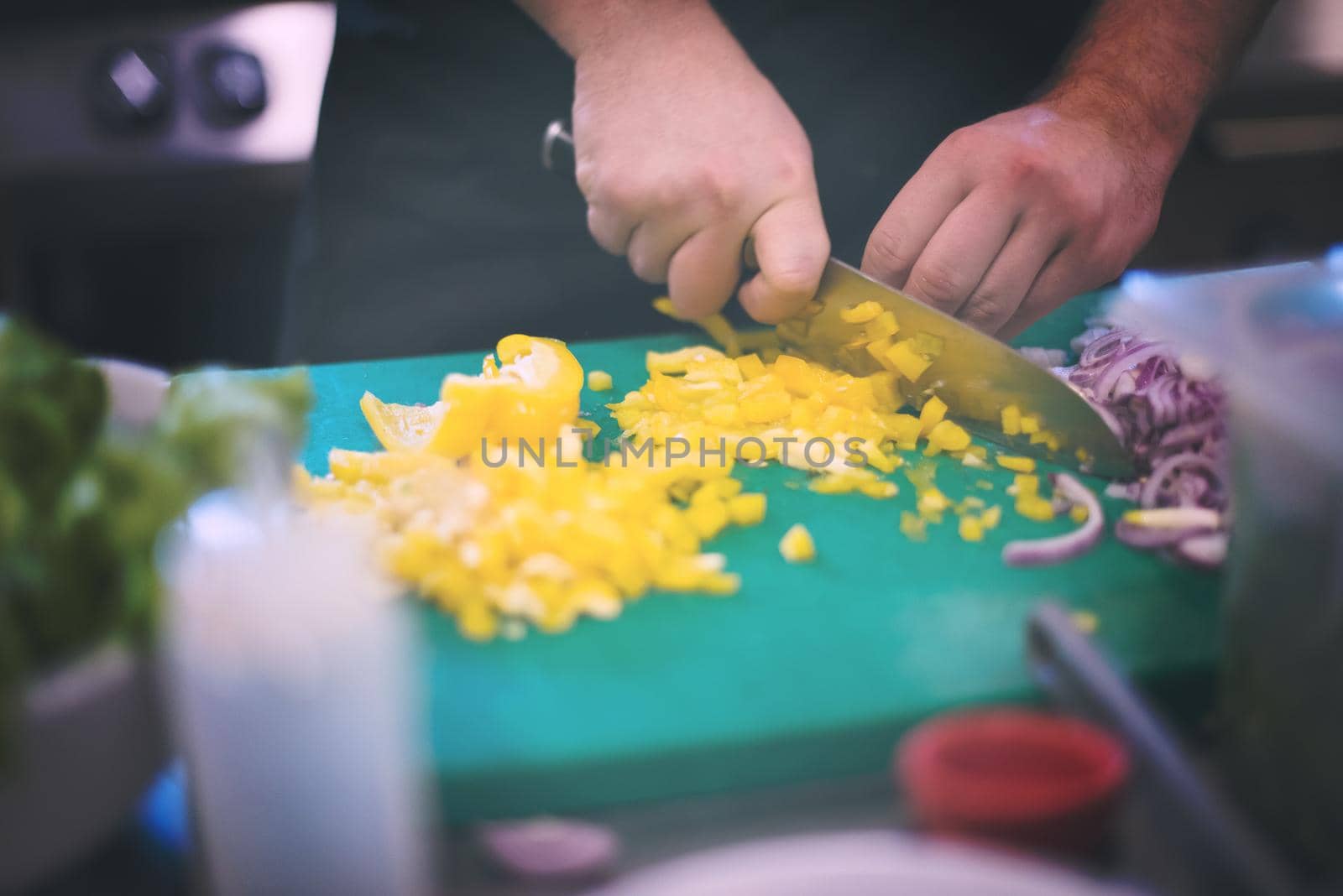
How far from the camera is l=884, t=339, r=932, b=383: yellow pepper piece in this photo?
4.49 feet

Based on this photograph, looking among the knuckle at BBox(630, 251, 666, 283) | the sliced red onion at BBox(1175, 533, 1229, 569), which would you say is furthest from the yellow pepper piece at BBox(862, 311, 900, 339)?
the sliced red onion at BBox(1175, 533, 1229, 569)

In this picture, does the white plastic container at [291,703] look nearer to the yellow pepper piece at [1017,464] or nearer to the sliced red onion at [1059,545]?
the sliced red onion at [1059,545]

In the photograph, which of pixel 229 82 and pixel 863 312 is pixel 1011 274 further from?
pixel 229 82

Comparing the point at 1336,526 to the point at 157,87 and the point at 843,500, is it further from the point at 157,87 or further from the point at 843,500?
the point at 157,87

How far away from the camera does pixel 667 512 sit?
41.1 inches

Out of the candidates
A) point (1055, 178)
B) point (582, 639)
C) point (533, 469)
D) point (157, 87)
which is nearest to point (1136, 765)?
point (582, 639)

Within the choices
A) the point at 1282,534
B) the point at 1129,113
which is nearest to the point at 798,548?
the point at 1282,534

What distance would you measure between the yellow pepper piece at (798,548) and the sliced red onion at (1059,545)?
177mm

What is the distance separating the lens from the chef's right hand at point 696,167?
1.44 metres

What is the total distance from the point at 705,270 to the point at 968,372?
14.6 inches

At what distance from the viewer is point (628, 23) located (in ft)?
→ 5.20

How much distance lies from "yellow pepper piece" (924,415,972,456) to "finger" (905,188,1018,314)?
26 centimetres

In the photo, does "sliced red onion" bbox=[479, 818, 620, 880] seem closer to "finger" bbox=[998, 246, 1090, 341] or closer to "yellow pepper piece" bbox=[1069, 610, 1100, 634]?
"yellow pepper piece" bbox=[1069, 610, 1100, 634]

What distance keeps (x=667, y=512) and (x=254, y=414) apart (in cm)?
50
